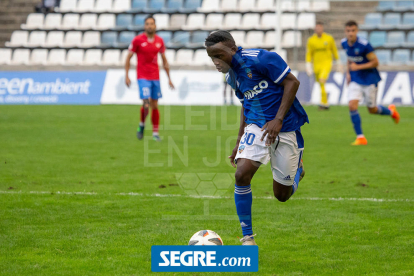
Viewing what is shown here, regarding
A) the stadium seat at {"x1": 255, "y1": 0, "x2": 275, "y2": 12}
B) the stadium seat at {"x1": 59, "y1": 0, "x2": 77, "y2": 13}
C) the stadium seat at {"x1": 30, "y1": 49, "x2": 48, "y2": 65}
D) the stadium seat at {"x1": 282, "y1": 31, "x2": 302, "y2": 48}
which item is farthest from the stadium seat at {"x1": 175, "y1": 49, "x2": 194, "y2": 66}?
the stadium seat at {"x1": 59, "y1": 0, "x2": 77, "y2": 13}

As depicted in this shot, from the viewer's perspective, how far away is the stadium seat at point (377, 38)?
21594 mm

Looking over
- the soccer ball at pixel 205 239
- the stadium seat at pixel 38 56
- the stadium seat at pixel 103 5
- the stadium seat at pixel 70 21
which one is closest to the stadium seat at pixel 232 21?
the stadium seat at pixel 103 5

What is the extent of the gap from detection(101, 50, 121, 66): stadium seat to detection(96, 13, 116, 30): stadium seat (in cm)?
223

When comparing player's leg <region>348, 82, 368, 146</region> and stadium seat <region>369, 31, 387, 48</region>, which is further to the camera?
stadium seat <region>369, 31, 387, 48</region>

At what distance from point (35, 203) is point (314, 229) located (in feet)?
9.10

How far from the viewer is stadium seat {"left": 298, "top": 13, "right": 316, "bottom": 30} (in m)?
22.3

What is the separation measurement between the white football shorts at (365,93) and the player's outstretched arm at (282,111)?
6645 mm

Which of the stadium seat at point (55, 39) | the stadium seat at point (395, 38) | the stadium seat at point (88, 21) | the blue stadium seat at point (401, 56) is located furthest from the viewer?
the stadium seat at point (88, 21)

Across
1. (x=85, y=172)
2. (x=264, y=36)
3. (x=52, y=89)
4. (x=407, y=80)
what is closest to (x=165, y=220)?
(x=85, y=172)

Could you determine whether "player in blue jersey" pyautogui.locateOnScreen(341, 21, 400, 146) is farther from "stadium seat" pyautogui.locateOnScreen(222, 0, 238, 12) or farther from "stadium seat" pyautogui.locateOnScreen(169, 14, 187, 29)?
"stadium seat" pyautogui.locateOnScreen(222, 0, 238, 12)

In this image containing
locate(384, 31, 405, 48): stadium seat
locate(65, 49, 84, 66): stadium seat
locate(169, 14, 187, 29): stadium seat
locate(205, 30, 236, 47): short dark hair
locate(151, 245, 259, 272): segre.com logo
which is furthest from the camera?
locate(169, 14, 187, 29): stadium seat

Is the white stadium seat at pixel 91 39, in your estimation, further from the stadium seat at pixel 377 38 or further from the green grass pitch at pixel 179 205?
the green grass pitch at pixel 179 205

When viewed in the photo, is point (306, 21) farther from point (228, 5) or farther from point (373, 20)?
point (228, 5)

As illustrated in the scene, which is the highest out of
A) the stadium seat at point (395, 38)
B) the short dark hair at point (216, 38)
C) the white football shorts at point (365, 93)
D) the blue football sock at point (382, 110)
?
the short dark hair at point (216, 38)
